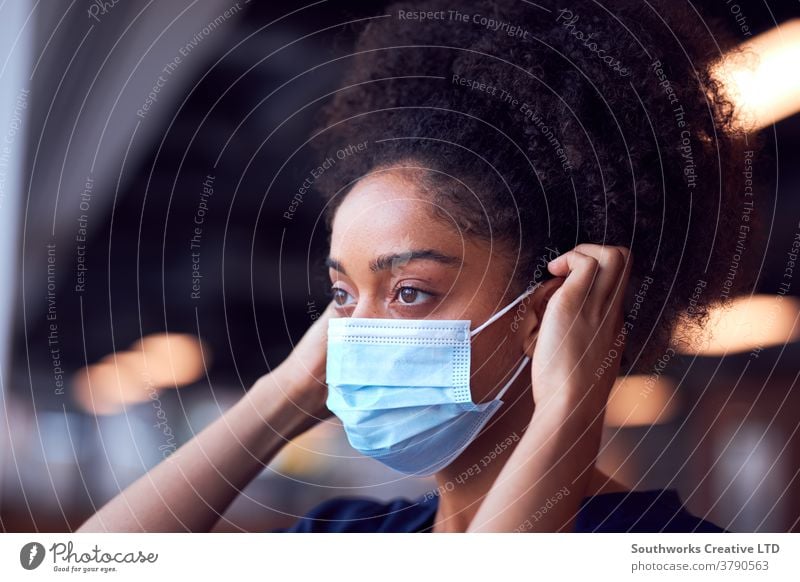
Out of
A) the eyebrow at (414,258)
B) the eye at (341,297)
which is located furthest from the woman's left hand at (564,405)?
the eye at (341,297)

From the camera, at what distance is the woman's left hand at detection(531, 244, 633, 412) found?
1.11 m

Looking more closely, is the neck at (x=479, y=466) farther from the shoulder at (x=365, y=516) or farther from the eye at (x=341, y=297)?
the eye at (x=341, y=297)

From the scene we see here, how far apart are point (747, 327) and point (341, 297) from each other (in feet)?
2.08

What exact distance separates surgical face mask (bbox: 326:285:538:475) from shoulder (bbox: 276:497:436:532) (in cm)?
9

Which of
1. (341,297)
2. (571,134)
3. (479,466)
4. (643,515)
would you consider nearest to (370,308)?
(341,297)

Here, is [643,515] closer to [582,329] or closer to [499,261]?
[582,329]

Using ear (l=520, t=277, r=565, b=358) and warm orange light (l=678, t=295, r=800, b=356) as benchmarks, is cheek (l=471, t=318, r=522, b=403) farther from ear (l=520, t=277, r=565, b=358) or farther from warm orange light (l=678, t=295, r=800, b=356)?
warm orange light (l=678, t=295, r=800, b=356)

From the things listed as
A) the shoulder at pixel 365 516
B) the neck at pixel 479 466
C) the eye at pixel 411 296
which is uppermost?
the eye at pixel 411 296

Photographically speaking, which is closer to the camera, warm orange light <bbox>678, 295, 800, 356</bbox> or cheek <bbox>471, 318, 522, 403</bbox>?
cheek <bbox>471, 318, 522, 403</bbox>

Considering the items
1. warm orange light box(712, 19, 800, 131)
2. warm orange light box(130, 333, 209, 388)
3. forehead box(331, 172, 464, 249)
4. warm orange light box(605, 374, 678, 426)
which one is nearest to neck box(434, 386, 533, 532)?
warm orange light box(605, 374, 678, 426)

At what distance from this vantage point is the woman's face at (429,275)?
1094mm

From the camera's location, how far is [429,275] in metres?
1.09

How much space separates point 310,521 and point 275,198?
49 cm
